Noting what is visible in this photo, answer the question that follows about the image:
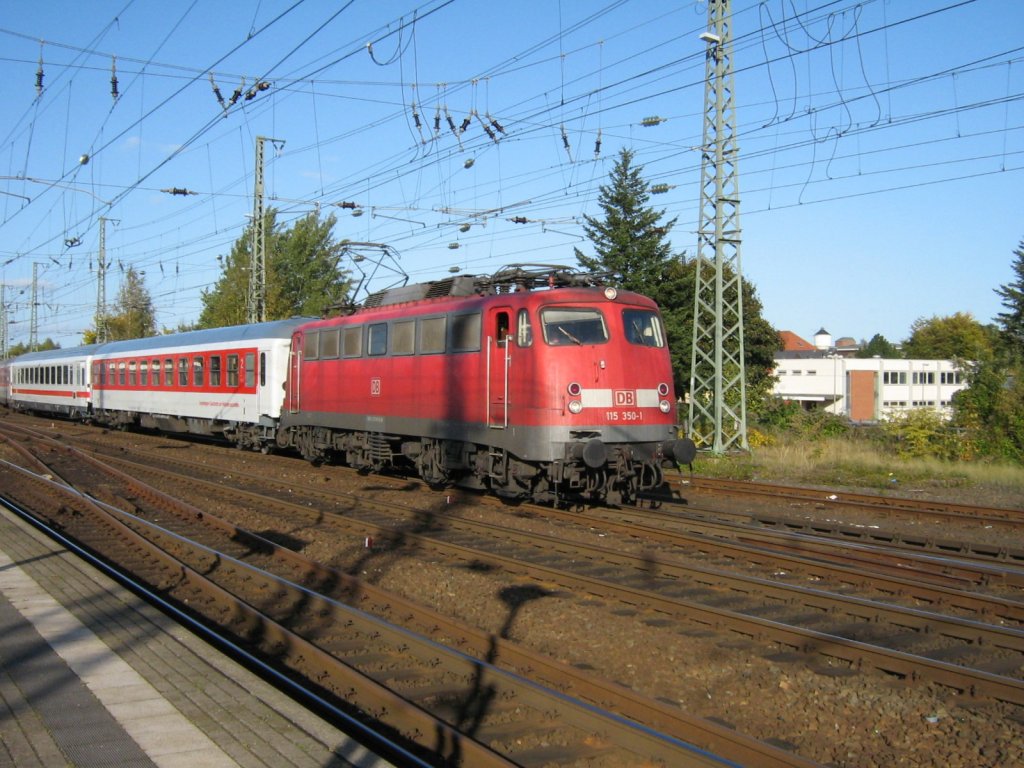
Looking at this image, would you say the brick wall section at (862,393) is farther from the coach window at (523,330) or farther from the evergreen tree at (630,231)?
the coach window at (523,330)

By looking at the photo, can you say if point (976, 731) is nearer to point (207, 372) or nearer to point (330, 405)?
point (330, 405)

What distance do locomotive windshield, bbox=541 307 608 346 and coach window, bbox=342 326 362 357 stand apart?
5953mm

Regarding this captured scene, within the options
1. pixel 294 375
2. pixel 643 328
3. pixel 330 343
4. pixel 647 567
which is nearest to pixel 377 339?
pixel 330 343

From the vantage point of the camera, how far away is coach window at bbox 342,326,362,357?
59.5ft

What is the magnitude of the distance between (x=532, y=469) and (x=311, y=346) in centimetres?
843

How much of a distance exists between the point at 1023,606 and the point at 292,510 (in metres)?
10.6

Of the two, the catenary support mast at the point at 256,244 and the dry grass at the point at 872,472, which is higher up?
the catenary support mast at the point at 256,244

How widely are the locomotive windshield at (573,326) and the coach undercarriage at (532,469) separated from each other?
5.19 feet

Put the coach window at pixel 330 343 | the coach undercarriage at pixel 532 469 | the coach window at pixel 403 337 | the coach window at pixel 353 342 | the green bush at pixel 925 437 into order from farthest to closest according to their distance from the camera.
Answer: the green bush at pixel 925 437, the coach window at pixel 330 343, the coach window at pixel 353 342, the coach window at pixel 403 337, the coach undercarriage at pixel 532 469

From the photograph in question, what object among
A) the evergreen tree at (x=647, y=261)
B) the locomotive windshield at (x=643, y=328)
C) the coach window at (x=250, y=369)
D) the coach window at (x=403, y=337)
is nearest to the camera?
the locomotive windshield at (x=643, y=328)

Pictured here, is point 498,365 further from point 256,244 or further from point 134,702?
point 256,244

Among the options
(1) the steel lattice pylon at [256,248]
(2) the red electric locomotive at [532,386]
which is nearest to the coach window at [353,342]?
(2) the red electric locomotive at [532,386]

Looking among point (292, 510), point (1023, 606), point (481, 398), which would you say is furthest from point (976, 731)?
point (292, 510)

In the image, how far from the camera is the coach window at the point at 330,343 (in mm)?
19094
